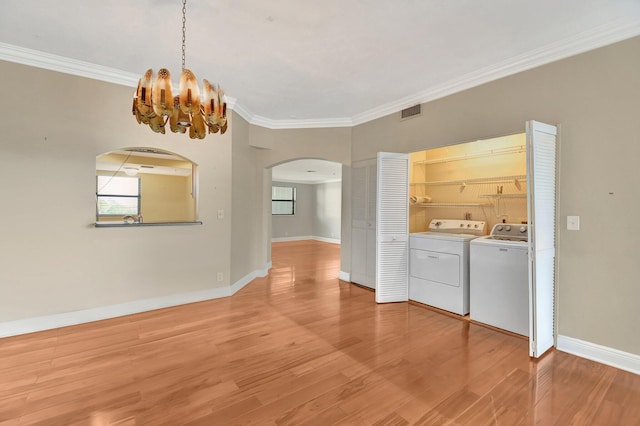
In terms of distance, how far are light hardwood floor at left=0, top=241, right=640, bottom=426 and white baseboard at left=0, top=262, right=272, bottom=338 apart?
11cm

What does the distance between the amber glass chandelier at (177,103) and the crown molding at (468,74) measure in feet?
6.62

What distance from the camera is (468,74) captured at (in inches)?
132

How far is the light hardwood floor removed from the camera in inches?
73.7

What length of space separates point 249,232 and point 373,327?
277cm

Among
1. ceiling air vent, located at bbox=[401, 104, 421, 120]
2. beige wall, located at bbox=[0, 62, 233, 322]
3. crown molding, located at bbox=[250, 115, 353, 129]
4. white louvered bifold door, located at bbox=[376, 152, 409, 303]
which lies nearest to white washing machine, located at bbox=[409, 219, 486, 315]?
white louvered bifold door, located at bbox=[376, 152, 409, 303]

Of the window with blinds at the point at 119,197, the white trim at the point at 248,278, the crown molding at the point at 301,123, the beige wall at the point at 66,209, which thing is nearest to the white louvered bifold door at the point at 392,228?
the crown molding at the point at 301,123

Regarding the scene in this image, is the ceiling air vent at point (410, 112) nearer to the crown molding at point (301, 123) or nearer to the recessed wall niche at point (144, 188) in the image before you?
the crown molding at point (301, 123)

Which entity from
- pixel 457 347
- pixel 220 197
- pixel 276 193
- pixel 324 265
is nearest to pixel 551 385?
pixel 457 347

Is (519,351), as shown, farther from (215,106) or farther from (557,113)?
(215,106)

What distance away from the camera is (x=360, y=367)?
2420 mm

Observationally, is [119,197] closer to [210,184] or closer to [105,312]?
[210,184]

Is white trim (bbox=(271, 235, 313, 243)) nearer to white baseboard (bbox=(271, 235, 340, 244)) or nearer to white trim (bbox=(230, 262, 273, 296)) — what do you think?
white baseboard (bbox=(271, 235, 340, 244))

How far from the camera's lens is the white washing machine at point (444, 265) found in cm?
357

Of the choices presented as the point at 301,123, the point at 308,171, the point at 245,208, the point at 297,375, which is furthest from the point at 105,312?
the point at 308,171
